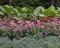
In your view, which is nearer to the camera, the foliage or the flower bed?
the flower bed

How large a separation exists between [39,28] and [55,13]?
1.69m

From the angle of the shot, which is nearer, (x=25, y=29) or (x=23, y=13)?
(x=25, y=29)

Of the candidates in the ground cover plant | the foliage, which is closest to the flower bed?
the ground cover plant

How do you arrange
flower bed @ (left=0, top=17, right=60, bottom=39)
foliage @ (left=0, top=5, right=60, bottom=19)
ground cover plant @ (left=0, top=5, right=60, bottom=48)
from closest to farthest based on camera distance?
ground cover plant @ (left=0, top=5, right=60, bottom=48) < flower bed @ (left=0, top=17, right=60, bottom=39) < foliage @ (left=0, top=5, right=60, bottom=19)

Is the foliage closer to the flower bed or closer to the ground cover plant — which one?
the ground cover plant

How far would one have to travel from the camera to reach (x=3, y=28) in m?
5.02

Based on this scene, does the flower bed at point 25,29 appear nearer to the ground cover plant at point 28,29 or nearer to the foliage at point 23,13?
the ground cover plant at point 28,29

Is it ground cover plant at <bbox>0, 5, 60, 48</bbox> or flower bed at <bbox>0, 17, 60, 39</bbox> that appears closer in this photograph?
ground cover plant at <bbox>0, 5, 60, 48</bbox>

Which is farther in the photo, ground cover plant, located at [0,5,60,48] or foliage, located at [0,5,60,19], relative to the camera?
foliage, located at [0,5,60,19]

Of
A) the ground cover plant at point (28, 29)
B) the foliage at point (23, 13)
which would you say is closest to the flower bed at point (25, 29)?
the ground cover plant at point (28, 29)

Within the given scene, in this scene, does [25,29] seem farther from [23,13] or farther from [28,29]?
[23,13]

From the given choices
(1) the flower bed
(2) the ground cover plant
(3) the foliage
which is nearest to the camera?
(2) the ground cover plant

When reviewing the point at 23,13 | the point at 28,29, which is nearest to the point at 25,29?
the point at 28,29

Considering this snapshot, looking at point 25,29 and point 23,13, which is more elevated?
point 25,29
